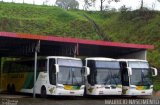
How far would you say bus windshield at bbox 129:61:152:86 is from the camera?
27.6 m

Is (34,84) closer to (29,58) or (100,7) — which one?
(29,58)

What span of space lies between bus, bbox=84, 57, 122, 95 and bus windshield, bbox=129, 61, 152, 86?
3.04 ft

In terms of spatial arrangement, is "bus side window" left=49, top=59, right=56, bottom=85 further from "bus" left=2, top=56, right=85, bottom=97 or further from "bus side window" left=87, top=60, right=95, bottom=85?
"bus side window" left=87, top=60, right=95, bottom=85

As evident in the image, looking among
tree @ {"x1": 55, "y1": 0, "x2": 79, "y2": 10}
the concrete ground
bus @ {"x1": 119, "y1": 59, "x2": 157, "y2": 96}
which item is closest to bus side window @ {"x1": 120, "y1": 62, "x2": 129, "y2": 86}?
bus @ {"x1": 119, "y1": 59, "x2": 157, "y2": 96}

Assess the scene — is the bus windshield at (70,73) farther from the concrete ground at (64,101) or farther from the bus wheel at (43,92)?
the bus wheel at (43,92)

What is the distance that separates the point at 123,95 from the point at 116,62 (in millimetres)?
2209

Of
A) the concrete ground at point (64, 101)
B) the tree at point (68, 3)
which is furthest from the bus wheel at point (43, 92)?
the tree at point (68, 3)

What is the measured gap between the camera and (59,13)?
2167 inches

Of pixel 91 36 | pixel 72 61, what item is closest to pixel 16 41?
pixel 72 61

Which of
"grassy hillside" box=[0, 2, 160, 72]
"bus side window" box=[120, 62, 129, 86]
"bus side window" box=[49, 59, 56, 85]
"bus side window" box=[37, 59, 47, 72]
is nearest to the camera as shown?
"bus side window" box=[49, 59, 56, 85]

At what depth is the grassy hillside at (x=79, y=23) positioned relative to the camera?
43.4 meters

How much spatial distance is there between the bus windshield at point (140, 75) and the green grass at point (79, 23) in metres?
10.5

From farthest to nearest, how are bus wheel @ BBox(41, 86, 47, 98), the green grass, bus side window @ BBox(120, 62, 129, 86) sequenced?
the green grass, bus side window @ BBox(120, 62, 129, 86), bus wheel @ BBox(41, 86, 47, 98)

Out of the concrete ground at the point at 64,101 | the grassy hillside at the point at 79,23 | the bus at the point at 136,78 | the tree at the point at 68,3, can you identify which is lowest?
the concrete ground at the point at 64,101
